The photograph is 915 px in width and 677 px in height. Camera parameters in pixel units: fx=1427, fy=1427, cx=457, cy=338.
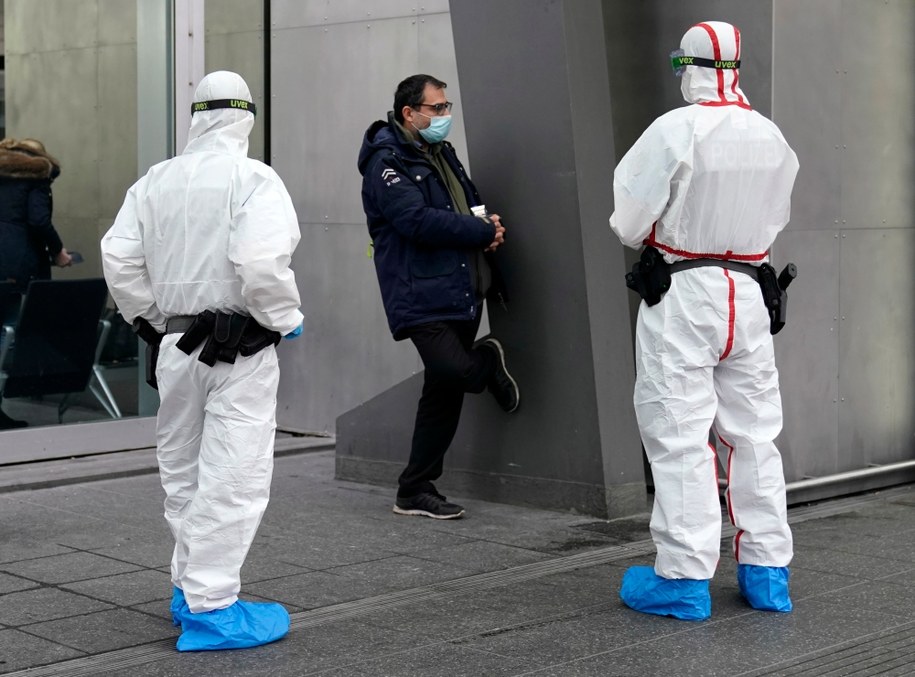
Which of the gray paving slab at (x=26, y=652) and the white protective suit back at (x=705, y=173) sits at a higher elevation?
the white protective suit back at (x=705, y=173)

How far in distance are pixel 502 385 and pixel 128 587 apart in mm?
2214

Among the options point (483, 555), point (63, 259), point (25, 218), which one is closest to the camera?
point (483, 555)

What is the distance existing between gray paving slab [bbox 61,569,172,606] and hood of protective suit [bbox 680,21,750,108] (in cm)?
273

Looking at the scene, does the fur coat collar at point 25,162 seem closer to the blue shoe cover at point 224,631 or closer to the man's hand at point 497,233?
the man's hand at point 497,233

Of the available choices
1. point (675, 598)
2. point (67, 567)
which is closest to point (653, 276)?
point (675, 598)

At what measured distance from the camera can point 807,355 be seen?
23.8 feet

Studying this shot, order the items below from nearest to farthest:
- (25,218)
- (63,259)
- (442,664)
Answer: (442,664) → (25,218) → (63,259)

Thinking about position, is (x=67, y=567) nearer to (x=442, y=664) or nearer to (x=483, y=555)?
(x=483, y=555)

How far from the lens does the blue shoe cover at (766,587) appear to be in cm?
518

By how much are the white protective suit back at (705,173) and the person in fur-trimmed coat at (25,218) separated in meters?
4.31

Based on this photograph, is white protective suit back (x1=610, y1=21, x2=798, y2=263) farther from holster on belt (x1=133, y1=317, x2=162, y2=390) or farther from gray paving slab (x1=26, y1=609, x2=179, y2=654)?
gray paving slab (x1=26, y1=609, x2=179, y2=654)

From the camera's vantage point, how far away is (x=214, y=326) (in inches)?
183

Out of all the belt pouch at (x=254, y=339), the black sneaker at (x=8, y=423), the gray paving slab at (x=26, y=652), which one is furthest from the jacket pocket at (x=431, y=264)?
the black sneaker at (x=8, y=423)

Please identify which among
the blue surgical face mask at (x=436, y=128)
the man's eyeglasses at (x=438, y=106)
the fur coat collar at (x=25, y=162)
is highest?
the fur coat collar at (x=25, y=162)
